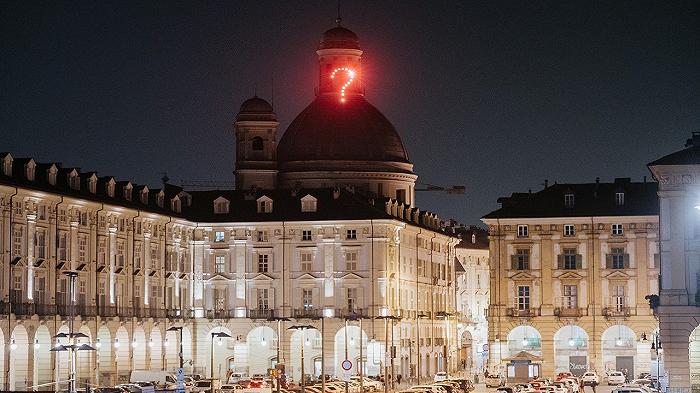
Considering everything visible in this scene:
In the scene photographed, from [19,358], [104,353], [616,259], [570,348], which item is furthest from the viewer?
[616,259]

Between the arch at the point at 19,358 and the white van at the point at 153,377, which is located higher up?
the arch at the point at 19,358

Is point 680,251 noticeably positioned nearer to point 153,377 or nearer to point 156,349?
point 153,377

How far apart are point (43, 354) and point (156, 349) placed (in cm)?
2509

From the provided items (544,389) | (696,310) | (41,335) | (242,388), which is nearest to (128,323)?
(41,335)

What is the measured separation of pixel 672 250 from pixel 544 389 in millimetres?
12789

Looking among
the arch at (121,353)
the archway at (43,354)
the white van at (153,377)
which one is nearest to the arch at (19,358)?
the archway at (43,354)

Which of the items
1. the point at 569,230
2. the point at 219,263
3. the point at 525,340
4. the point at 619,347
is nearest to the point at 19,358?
the point at 219,263

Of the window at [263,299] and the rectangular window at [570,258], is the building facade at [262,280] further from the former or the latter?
the rectangular window at [570,258]

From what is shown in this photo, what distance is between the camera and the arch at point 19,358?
465 ft

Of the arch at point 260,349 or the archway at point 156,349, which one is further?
the arch at point 260,349

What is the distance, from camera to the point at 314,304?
18200 cm

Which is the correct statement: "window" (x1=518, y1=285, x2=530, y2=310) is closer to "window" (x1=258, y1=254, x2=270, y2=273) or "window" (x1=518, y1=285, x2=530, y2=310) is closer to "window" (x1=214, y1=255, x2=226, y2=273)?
"window" (x1=258, y1=254, x2=270, y2=273)

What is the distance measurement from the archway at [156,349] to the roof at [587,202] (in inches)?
1163

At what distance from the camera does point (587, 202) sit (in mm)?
181000
